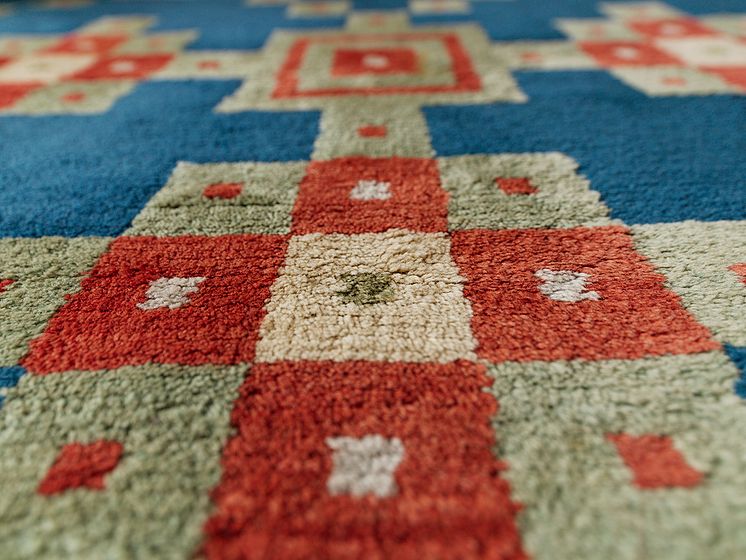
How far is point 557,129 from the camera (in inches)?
42.4

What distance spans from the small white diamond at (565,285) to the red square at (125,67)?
1195 millimetres

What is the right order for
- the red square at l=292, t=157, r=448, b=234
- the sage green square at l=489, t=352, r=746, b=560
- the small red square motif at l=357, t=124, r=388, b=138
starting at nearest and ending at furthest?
the sage green square at l=489, t=352, r=746, b=560, the red square at l=292, t=157, r=448, b=234, the small red square motif at l=357, t=124, r=388, b=138

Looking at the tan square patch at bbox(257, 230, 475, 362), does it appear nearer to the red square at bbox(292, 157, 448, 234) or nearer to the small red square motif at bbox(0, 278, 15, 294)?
the red square at bbox(292, 157, 448, 234)

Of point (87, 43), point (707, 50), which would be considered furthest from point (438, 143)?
point (87, 43)

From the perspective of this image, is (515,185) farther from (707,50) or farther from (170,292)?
(707,50)

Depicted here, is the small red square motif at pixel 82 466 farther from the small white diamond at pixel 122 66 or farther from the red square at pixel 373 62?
the small white diamond at pixel 122 66

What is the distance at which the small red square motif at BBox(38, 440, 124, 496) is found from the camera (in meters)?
0.46

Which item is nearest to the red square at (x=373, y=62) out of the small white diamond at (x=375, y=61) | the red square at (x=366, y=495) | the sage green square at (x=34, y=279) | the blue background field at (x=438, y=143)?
the small white diamond at (x=375, y=61)

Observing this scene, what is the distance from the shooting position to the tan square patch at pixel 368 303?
0.59 metres

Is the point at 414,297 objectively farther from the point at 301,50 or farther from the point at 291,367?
the point at 301,50

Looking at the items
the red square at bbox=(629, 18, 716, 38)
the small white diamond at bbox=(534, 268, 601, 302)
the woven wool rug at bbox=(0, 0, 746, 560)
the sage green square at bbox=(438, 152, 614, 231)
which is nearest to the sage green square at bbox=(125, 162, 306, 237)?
the woven wool rug at bbox=(0, 0, 746, 560)

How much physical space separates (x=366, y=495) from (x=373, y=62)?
1219 millimetres

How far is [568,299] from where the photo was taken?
0.65 meters

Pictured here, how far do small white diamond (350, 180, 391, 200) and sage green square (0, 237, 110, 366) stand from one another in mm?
376
